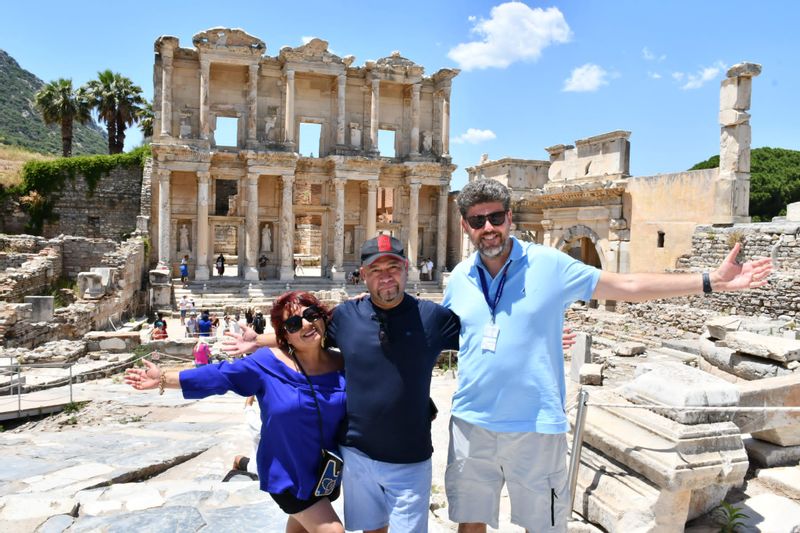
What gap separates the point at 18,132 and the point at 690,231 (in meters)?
70.5

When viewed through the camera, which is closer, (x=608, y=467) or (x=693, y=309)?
(x=608, y=467)

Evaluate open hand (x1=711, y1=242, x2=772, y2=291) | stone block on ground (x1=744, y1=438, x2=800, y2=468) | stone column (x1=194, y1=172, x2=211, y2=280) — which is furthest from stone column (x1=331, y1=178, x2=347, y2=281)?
open hand (x1=711, y1=242, x2=772, y2=291)

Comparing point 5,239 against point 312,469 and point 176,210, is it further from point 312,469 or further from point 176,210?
point 312,469

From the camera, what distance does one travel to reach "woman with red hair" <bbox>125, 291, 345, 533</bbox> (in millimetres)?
3242

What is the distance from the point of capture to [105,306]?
1955cm

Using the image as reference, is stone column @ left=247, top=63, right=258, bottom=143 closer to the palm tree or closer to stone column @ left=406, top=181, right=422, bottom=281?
stone column @ left=406, top=181, right=422, bottom=281

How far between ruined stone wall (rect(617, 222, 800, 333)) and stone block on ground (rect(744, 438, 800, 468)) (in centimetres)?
1125

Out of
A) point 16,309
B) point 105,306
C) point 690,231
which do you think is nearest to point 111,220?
point 105,306

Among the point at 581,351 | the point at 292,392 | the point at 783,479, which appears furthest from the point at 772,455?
the point at 581,351

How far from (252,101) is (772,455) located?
27724 millimetres

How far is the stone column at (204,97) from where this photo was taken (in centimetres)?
2786

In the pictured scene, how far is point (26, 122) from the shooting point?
68375mm

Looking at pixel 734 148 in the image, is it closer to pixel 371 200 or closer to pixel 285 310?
pixel 371 200

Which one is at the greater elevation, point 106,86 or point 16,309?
point 106,86
